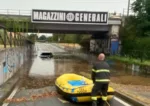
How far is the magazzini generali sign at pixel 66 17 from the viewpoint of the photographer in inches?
1829

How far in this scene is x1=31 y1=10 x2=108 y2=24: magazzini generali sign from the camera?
152 ft

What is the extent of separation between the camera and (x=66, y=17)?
46.7 metres

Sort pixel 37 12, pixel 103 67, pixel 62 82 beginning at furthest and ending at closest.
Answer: pixel 37 12 → pixel 62 82 → pixel 103 67

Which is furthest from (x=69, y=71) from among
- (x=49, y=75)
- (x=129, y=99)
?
(x=129, y=99)

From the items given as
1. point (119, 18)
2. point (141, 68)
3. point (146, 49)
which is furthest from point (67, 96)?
point (119, 18)

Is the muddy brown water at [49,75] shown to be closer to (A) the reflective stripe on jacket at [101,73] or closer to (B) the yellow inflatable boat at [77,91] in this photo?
(B) the yellow inflatable boat at [77,91]

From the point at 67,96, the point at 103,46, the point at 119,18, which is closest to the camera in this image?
the point at 67,96

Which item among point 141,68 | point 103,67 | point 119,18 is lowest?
point 141,68

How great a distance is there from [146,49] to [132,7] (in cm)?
1045

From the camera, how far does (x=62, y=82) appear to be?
13.6 meters

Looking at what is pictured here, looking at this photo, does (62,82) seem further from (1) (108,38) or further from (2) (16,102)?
(1) (108,38)

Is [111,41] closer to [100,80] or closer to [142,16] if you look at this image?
[142,16]

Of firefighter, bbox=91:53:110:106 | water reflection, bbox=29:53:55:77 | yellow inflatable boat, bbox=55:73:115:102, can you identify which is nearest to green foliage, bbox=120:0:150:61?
water reflection, bbox=29:53:55:77

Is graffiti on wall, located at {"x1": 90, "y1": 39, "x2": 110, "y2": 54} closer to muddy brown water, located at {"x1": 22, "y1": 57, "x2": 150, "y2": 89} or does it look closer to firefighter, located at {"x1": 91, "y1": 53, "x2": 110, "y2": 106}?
muddy brown water, located at {"x1": 22, "y1": 57, "x2": 150, "y2": 89}
